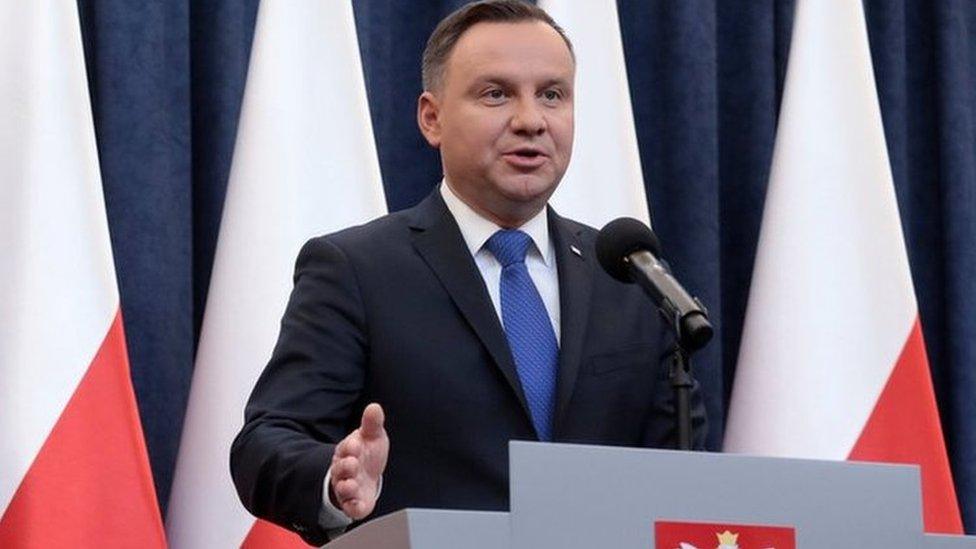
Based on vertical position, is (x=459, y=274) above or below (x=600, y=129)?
below

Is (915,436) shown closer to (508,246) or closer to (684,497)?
(508,246)

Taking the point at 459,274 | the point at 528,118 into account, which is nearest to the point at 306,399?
the point at 459,274

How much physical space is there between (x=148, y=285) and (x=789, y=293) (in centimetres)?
132

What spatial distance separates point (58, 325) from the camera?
3.10 metres

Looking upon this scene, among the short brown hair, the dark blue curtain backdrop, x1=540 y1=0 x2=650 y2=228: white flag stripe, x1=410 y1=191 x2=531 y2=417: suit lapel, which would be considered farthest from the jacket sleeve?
x1=540 y1=0 x2=650 y2=228: white flag stripe

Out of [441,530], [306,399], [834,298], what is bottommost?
[441,530]

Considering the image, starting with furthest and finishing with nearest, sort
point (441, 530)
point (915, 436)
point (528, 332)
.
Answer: point (915, 436) → point (528, 332) → point (441, 530)

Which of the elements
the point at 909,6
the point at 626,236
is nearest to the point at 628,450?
the point at 626,236

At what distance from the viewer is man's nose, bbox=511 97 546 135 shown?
2.49 meters

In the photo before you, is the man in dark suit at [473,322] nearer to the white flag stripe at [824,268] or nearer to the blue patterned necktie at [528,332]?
the blue patterned necktie at [528,332]

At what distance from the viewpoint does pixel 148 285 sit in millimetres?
3428

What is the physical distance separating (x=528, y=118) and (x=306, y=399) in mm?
497

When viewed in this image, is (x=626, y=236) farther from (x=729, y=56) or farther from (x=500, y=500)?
(x=729, y=56)

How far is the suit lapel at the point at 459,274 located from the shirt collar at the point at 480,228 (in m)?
0.02
